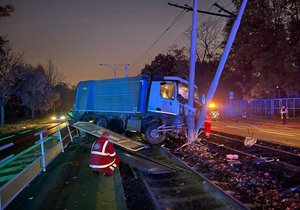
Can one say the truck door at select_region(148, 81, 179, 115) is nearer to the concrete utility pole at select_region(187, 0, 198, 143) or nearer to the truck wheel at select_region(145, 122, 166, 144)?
the truck wheel at select_region(145, 122, 166, 144)

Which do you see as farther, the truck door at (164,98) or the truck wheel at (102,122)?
the truck wheel at (102,122)

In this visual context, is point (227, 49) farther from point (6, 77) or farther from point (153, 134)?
point (6, 77)

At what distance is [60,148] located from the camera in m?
12.5

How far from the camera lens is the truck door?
14.6 meters

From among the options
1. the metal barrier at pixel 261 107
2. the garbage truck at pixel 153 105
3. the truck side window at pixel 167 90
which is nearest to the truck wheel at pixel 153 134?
the garbage truck at pixel 153 105

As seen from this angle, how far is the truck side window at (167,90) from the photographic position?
1461 cm

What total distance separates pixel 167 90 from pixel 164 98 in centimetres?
42

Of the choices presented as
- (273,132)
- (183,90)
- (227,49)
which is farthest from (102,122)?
(273,132)

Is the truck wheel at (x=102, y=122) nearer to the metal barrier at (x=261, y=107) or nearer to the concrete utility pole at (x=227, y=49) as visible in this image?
the concrete utility pole at (x=227, y=49)

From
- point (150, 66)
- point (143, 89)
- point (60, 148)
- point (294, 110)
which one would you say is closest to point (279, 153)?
point (143, 89)

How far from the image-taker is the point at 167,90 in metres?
14.6

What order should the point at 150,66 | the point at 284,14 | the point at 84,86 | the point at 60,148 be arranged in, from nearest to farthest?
the point at 60,148 → the point at 84,86 → the point at 284,14 → the point at 150,66

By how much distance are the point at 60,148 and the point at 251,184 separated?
8003mm

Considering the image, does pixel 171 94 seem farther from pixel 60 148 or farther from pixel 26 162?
pixel 26 162
